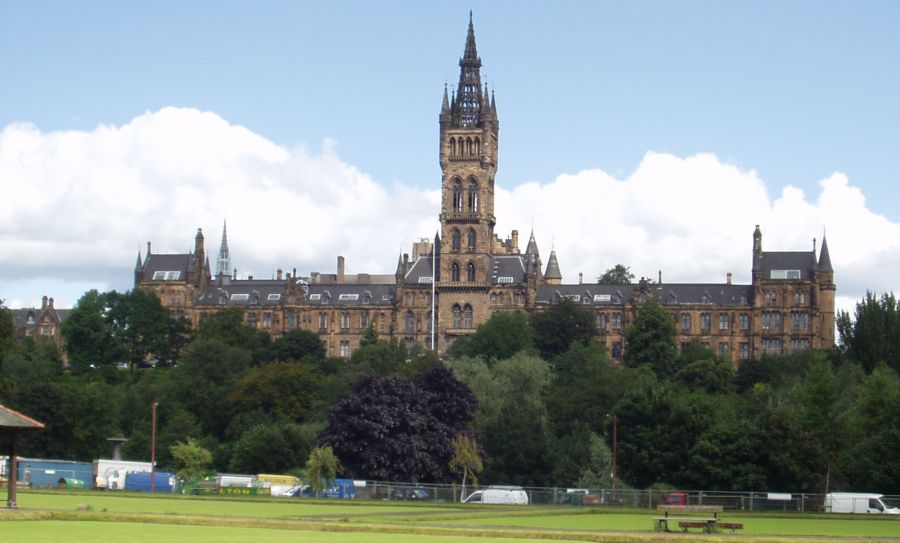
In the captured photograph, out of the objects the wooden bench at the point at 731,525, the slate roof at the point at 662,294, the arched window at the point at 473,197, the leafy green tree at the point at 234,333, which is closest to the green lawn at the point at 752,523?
the wooden bench at the point at 731,525

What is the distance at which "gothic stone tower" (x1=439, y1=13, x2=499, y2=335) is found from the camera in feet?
605

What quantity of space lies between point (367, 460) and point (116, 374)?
84240mm

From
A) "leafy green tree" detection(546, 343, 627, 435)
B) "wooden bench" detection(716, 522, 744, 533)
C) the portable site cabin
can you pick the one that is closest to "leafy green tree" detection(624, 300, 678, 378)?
"leafy green tree" detection(546, 343, 627, 435)

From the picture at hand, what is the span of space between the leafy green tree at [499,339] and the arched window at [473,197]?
1637cm

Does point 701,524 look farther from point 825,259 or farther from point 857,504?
point 825,259

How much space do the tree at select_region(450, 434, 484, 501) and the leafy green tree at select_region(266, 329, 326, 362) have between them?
77956mm

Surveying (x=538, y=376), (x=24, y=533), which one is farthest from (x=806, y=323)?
(x=24, y=533)

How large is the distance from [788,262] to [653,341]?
25.2 m

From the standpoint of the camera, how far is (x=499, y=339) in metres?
167

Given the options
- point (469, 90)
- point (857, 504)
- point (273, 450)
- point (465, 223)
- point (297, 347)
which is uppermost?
point (469, 90)

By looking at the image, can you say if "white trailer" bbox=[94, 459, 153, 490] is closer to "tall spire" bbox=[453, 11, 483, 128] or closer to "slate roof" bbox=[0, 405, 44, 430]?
"slate roof" bbox=[0, 405, 44, 430]

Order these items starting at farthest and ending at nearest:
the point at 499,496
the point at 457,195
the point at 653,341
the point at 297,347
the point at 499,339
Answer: the point at 457,195, the point at 297,347, the point at 653,341, the point at 499,339, the point at 499,496

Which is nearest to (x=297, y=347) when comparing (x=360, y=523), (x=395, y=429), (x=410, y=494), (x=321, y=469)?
(x=395, y=429)

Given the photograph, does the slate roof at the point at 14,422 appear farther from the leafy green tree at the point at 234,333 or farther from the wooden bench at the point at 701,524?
the leafy green tree at the point at 234,333
